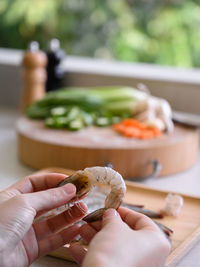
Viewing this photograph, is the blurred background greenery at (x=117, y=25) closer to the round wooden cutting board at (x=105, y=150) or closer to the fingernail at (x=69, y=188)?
the round wooden cutting board at (x=105, y=150)

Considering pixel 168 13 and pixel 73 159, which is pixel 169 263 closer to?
pixel 73 159

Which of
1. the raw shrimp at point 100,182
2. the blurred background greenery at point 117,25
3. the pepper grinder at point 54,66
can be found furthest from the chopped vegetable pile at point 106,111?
the blurred background greenery at point 117,25

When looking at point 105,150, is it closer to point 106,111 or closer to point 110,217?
point 106,111

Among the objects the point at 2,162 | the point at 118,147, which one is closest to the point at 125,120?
the point at 118,147

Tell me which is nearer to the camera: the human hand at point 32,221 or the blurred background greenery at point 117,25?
the human hand at point 32,221

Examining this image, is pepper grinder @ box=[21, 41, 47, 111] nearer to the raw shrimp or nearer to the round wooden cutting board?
the round wooden cutting board

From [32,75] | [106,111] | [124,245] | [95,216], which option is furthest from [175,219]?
[32,75]
